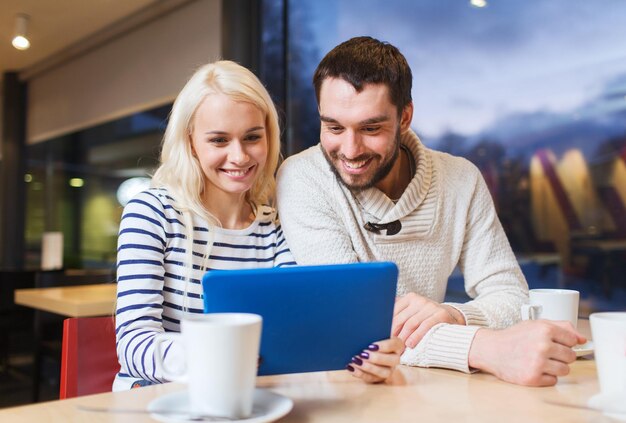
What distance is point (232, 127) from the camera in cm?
145

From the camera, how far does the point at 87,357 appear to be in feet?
4.91

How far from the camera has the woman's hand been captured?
3.03ft

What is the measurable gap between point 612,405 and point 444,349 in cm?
33

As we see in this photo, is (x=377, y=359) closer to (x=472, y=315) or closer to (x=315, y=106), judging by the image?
(x=472, y=315)

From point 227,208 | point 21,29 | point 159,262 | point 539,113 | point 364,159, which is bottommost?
point 159,262

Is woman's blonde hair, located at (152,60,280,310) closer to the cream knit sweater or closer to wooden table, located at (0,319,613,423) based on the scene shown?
the cream knit sweater

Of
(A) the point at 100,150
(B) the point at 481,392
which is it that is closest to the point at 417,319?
(B) the point at 481,392

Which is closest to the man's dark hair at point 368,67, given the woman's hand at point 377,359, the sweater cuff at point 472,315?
the sweater cuff at point 472,315

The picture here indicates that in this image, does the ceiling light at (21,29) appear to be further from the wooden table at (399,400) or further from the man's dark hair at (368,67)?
the wooden table at (399,400)

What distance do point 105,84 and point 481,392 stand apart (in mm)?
5080

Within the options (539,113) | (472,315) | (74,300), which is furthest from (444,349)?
(74,300)

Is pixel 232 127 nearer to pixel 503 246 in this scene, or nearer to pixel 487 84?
pixel 503 246

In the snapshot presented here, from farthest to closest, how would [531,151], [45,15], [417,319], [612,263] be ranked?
[45,15] → [531,151] → [612,263] → [417,319]

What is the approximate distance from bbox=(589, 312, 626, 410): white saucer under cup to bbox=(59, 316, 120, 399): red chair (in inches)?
43.7
